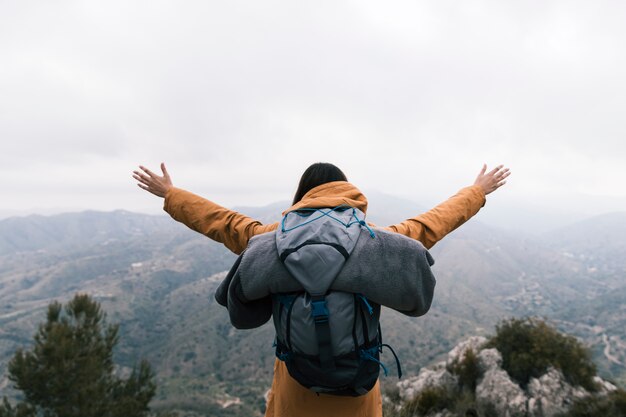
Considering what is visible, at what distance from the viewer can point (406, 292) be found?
6.05ft

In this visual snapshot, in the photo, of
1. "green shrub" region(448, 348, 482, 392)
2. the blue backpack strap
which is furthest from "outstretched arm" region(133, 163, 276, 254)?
"green shrub" region(448, 348, 482, 392)

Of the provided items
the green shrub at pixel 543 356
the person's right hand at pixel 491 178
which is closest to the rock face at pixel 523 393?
the green shrub at pixel 543 356

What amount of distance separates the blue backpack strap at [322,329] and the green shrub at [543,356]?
13017 millimetres

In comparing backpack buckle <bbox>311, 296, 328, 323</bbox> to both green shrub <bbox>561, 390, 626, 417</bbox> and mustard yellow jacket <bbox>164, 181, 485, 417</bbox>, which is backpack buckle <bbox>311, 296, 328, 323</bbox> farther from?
green shrub <bbox>561, 390, 626, 417</bbox>

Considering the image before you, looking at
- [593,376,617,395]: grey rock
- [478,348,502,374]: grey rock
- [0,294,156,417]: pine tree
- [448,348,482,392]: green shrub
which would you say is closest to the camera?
[593,376,617,395]: grey rock

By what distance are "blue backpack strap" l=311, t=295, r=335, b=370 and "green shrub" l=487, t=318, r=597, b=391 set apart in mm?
13017

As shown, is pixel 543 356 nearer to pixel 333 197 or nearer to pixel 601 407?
pixel 601 407

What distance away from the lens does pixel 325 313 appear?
1.79m

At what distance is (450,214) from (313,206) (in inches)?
47.0

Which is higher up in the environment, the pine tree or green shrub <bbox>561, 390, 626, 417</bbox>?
green shrub <bbox>561, 390, 626, 417</bbox>

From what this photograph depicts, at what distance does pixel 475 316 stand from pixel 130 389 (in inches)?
6735

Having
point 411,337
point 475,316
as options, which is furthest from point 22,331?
point 475,316

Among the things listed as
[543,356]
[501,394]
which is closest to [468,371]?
[501,394]

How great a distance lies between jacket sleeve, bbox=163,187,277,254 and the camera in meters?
2.52
